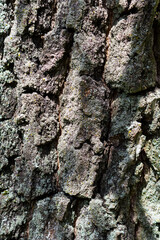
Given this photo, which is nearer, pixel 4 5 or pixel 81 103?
pixel 81 103

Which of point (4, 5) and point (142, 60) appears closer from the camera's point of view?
point (142, 60)

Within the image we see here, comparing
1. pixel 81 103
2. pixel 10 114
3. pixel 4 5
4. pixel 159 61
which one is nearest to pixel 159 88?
pixel 159 61

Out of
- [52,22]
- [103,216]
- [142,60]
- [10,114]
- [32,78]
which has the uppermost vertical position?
[52,22]

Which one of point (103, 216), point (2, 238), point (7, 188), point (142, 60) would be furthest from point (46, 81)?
point (2, 238)

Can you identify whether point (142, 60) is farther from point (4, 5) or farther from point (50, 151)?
point (4, 5)

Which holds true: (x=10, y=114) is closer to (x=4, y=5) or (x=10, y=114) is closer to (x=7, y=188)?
(x=7, y=188)

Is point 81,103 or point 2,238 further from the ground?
point 81,103
